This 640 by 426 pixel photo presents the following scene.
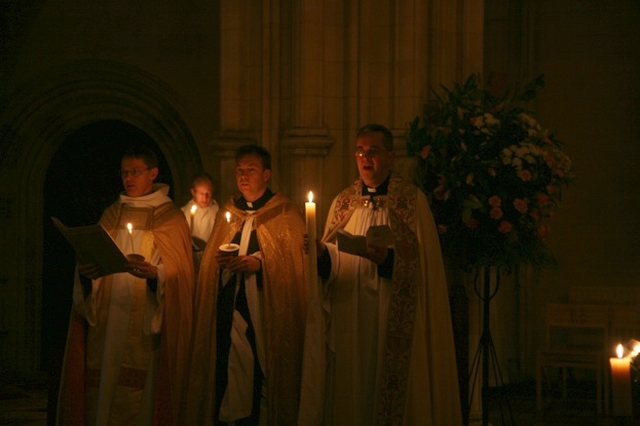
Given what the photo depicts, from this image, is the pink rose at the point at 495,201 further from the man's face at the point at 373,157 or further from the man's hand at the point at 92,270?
the man's hand at the point at 92,270

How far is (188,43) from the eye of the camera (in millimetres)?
10578

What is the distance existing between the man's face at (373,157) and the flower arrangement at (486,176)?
663 mm

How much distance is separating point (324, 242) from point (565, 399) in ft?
13.6

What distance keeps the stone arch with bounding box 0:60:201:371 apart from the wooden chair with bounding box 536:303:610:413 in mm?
3787

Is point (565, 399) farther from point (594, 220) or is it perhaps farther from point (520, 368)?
point (594, 220)

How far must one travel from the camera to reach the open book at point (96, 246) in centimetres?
573

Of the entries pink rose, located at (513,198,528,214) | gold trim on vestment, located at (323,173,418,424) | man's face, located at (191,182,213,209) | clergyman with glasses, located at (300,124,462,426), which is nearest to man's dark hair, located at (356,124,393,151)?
clergyman with glasses, located at (300,124,462,426)

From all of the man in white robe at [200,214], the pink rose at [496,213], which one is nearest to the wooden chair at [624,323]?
the pink rose at [496,213]

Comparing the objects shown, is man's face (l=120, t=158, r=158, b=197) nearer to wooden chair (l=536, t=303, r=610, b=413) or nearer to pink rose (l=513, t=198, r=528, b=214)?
pink rose (l=513, t=198, r=528, b=214)

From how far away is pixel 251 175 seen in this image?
6.24 m

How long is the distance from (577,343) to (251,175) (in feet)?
15.9

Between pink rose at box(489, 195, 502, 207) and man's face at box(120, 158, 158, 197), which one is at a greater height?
man's face at box(120, 158, 158, 197)

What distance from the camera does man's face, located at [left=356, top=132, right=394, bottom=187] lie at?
19.8 ft

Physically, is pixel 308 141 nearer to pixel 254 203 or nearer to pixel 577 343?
pixel 254 203
